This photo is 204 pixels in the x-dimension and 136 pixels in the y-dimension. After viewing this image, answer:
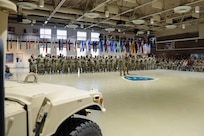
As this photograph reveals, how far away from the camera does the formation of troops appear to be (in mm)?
13058

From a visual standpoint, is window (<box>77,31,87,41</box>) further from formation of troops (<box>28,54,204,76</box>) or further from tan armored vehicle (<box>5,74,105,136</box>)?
tan armored vehicle (<box>5,74,105,136</box>)

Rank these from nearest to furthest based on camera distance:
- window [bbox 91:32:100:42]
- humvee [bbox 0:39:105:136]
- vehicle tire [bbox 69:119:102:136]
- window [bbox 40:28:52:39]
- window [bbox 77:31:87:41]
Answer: humvee [bbox 0:39:105:136]
vehicle tire [bbox 69:119:102:136]
window [bbox 40:28:52:39]
window [bbox 77:31:87:41]
window [bbox 91:32:100:42]

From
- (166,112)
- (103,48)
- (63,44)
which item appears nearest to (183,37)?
(103,48)

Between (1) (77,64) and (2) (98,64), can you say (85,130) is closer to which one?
(1) (77,64)

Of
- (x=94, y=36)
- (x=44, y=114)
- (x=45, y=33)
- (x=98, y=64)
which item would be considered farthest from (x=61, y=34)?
(x=44, y=114)

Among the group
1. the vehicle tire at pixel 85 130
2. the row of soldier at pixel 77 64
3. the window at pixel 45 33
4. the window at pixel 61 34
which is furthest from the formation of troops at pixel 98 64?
the vehicle tire at pixel 85 130

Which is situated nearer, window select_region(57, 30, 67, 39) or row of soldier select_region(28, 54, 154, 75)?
row of soldier select_region(28, 54, 154, 75)

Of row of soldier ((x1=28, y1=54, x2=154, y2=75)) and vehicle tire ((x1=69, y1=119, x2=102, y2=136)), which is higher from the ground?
row of soldier ((x1=28, y1=54, x2=154, y2=75))

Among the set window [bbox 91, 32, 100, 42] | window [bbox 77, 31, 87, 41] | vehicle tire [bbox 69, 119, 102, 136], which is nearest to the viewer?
vehicle tire [bbox 69, 119, 102, 136]

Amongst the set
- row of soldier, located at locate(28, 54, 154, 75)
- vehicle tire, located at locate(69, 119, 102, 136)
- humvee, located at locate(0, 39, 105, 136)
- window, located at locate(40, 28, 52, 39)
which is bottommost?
vehicle tire, located at locate(69, 119, 102, 136)

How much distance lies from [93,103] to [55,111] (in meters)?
0.45

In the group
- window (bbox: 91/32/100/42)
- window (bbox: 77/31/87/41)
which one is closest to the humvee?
window (bbox: 77/31/87/41)

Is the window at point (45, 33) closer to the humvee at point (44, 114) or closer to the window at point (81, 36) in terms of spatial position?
the window at point (81, 36)

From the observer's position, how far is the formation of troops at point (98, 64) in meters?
13.1
